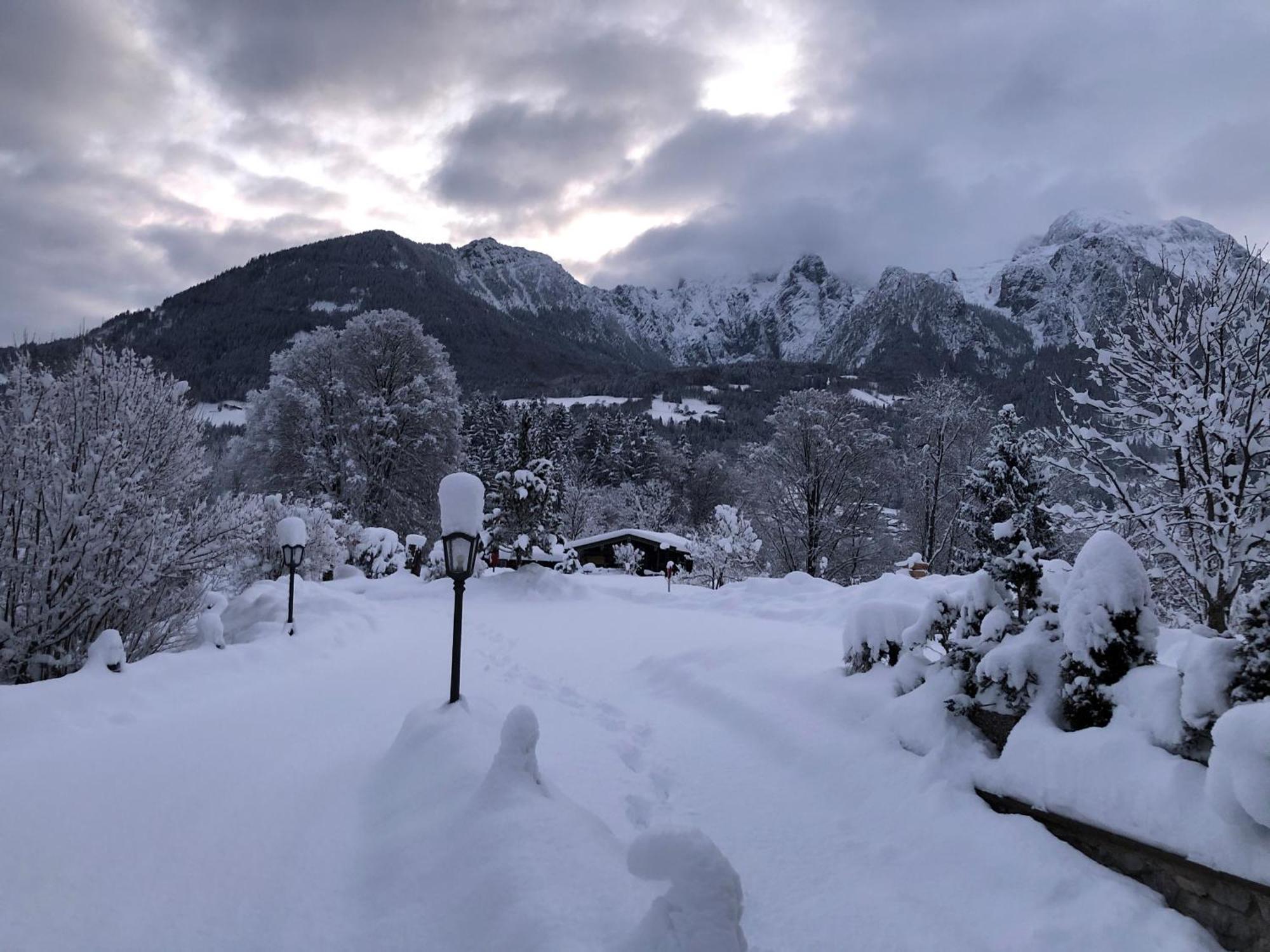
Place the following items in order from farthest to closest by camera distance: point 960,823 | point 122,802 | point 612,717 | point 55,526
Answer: point 612,717, point 55,526, point 960,823, point 122,802

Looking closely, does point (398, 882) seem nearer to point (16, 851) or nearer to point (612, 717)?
point (16, 851)

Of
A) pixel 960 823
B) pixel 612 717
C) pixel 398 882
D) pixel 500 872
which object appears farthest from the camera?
pixel 612 717

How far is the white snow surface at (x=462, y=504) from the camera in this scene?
634 cm

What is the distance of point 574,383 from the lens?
372 feet

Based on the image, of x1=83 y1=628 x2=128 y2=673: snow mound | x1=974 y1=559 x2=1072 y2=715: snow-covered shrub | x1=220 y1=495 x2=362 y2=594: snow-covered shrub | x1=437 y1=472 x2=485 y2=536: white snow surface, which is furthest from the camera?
x1=220 y1=495 x2=362 y2=594: snow-covered shrub

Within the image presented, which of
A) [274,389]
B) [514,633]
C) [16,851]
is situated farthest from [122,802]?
[274,389]

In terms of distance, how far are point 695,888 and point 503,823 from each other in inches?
70.3

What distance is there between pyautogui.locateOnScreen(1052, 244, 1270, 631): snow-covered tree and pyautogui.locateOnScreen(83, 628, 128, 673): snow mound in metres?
11.1

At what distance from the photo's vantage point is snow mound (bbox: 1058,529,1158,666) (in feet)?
14.3

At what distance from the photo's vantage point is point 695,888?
2271 mm

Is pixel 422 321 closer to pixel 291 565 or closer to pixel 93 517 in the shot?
pixel 291 565

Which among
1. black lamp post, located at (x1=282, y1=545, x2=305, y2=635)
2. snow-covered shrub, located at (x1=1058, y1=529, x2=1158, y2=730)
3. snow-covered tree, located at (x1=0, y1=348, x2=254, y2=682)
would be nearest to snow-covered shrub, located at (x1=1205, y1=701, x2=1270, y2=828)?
snow-covered shrub, located at (x1=1058, y1=529, x2=1158, y2=730)

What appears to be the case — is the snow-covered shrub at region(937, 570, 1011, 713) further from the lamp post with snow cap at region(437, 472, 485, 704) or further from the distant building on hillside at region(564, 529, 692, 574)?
the distant building on hillside at region(564, 529, 692, 574)

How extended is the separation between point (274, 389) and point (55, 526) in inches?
848
